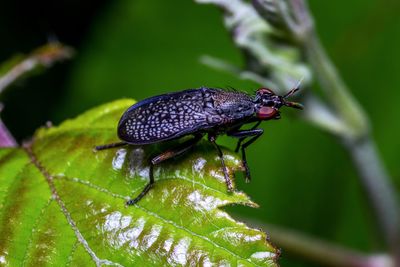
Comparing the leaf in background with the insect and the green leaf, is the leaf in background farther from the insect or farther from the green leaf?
the insect

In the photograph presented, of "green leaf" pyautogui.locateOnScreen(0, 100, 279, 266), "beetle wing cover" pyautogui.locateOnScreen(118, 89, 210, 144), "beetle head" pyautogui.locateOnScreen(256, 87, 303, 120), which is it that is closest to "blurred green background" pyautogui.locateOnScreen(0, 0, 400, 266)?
"beetle head" pyautogui.locateOnScreen(256, 87, 303, 120)

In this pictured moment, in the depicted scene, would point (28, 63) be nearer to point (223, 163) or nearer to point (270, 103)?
point (270, 103)

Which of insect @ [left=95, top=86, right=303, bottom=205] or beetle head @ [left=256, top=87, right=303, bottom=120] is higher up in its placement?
beetle head @ [left=256, top=87, right=303, bottom=120]

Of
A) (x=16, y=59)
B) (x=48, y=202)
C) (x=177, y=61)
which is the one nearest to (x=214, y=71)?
(x=177, y=61)

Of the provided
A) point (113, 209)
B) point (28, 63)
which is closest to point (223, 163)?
point (113, 209)

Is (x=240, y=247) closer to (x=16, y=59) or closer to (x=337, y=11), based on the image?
(x=16, y=59)

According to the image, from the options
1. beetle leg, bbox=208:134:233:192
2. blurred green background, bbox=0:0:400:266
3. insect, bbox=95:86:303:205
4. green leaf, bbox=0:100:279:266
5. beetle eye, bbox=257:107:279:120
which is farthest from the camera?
A: blurred green background, bbox=0:0:400:266
